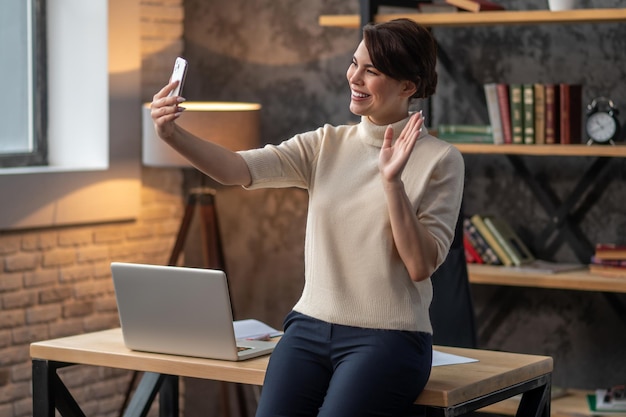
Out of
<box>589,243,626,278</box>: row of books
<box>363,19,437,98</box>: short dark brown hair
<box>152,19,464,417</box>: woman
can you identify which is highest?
<box>363,19,437,98</box>: short dark brown hair

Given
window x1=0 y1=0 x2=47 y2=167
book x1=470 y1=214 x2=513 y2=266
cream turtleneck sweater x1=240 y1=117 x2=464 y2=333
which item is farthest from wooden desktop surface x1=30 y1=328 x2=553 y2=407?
window x1=0 y1=0 x2=47 y2=167

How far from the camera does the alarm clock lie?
13.4 ft

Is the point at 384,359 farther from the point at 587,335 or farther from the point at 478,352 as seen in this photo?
the point at 587,335

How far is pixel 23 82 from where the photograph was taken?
4.80 m

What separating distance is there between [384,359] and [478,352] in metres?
0.53

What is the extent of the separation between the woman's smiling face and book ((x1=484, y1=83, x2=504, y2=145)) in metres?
1.80

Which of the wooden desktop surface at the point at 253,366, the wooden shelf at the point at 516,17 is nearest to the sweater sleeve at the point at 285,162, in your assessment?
the wooden desktop surface at the point at 253,366

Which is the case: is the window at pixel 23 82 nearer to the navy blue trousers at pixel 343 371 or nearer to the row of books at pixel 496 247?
the row of books at pixel 496 247

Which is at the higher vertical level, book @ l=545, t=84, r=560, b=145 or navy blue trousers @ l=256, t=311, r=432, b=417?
book @ l=545, t=84, r=560, b=145

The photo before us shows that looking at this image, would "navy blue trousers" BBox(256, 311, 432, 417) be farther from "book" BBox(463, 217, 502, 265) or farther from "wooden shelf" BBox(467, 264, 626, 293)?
"book" BBox(463, 217, 502, 265)

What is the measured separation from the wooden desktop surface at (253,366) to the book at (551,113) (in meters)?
1.56

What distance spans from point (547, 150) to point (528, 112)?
184 millimetres

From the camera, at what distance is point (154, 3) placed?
16.4ft

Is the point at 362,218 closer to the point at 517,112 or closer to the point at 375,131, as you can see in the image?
the point at 375,131
